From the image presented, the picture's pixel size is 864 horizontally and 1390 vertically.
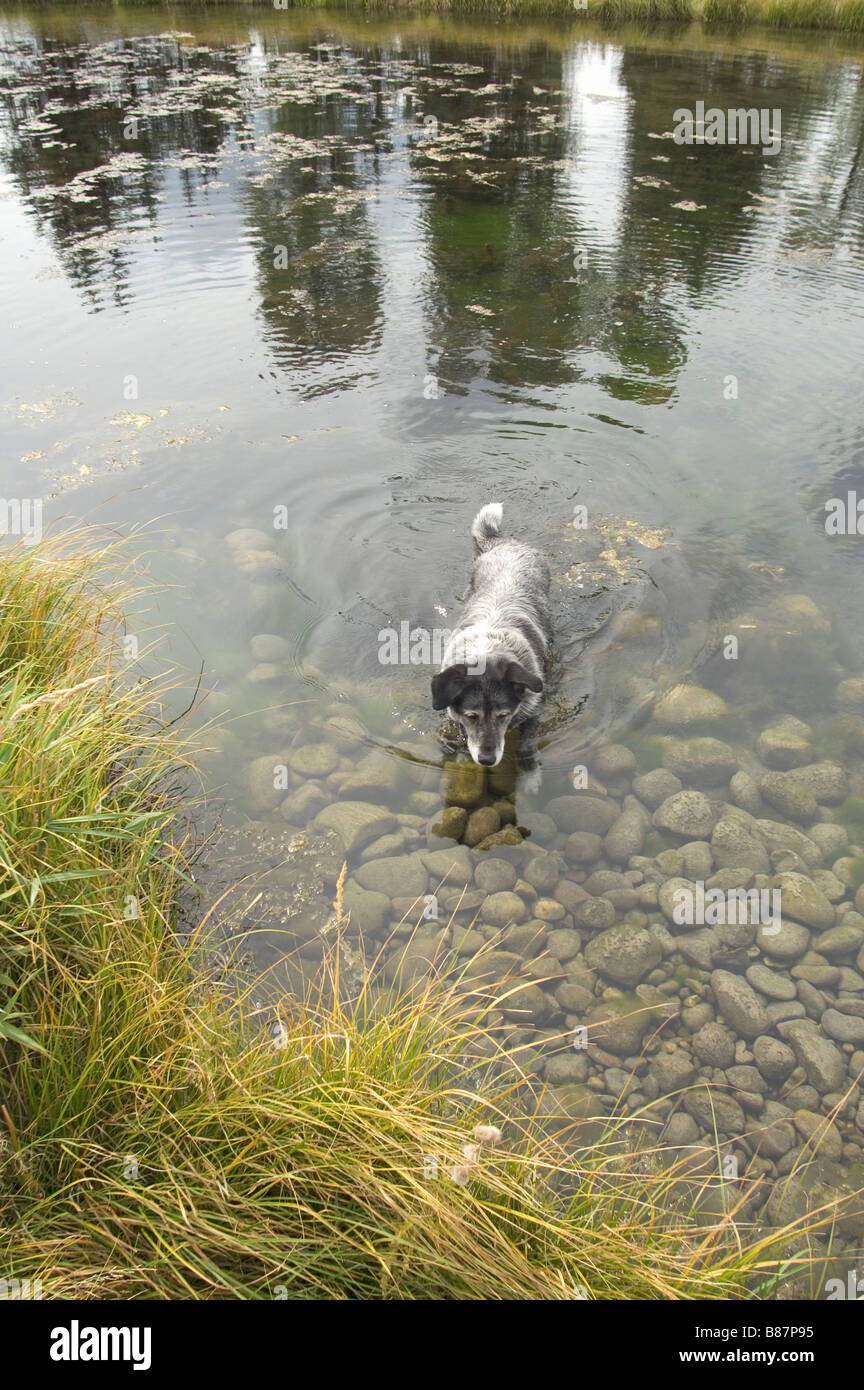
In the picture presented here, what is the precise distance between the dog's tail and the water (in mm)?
580

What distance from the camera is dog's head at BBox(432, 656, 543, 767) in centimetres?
596

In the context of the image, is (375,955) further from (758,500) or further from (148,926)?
(758,500)

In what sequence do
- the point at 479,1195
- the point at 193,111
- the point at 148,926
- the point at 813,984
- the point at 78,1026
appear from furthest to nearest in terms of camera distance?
1. the point at 193,111
2. the point at 813,984
3. the point at 148,926
4. the point at 78,1026
5. the point at 479,1195

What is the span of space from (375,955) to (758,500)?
6.84 m

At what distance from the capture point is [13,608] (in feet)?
18.1

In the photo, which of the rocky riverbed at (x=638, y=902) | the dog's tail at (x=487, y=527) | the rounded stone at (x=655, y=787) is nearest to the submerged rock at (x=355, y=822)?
the rocky riverbed at (x=638, y=902)

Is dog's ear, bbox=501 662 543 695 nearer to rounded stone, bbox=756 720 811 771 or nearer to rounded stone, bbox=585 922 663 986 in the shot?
rounded stone, bbox=585 922 663 986

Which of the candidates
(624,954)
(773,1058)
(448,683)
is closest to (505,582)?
(448,683)

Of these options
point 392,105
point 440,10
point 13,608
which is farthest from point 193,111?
point 13,608

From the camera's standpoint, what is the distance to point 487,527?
814cm

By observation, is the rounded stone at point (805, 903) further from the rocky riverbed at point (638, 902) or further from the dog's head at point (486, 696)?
the dog's head at point (486, 696)

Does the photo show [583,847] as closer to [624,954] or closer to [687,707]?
[624,954]

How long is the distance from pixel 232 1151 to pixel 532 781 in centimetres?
377

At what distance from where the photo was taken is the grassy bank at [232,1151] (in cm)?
294
